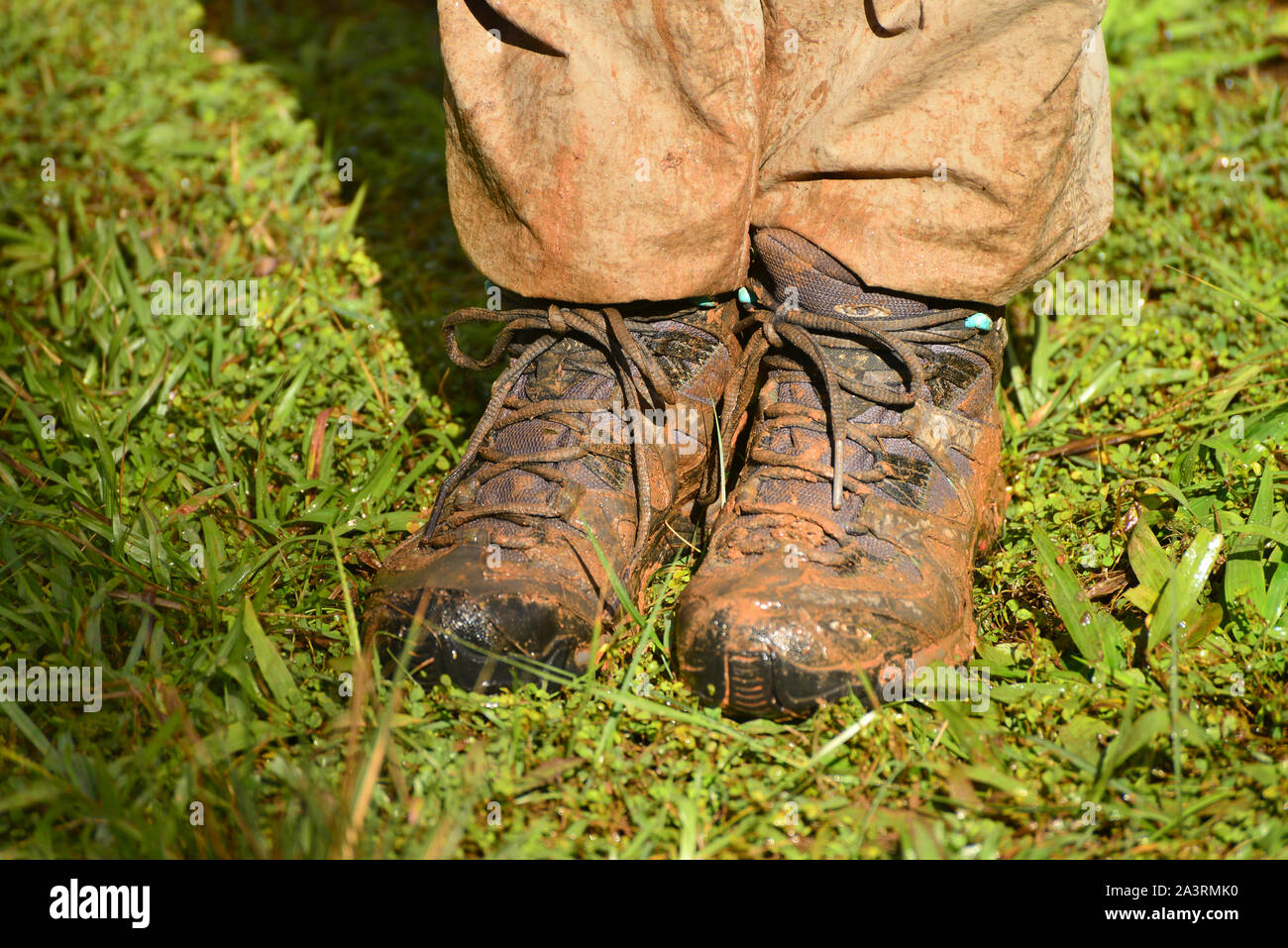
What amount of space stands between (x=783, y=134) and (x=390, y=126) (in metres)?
2.14

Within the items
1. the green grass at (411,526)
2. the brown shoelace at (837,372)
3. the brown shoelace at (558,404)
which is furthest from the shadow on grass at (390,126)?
the brown shoelace at (837,372)

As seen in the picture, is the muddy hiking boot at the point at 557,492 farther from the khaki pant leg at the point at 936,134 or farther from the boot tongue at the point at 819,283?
the khaki pant leg at the point at 936,134

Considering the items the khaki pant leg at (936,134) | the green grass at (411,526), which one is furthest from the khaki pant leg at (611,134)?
the green grass at (411,526)

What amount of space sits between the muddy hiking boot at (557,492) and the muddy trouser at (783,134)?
132 millimetres

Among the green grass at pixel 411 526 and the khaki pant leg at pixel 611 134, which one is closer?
the green grass at pixel 411 526

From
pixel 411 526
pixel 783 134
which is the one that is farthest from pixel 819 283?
pixel 411 526

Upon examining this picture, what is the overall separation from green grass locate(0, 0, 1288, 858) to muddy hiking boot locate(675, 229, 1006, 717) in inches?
4.0

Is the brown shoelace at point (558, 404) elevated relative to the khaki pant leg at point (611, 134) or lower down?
lower down

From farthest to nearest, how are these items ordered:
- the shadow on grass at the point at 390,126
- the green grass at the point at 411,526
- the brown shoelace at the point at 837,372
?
the shadow on grass at the point at 390,126 → the brown shoelace at the point at 837,372 → the green grass at the point at 411,526

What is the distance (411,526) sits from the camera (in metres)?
2.22

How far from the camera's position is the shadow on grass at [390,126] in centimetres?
289

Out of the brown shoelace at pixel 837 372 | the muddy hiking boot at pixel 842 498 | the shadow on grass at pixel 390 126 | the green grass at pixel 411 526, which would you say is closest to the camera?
the green grass at pixel 411 526

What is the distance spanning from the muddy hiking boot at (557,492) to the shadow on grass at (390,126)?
553 millimetres

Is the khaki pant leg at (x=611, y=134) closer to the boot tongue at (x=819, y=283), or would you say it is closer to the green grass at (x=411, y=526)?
the boot tongue at (x=819, y=283)
